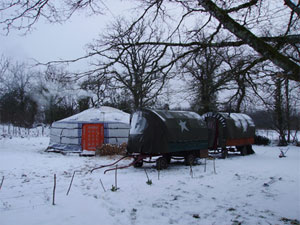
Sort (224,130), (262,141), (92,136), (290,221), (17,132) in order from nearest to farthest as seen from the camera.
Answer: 1. (290,221)
2. (224,130)
3. (92,136)
4. (262,141)
5. (17,132)

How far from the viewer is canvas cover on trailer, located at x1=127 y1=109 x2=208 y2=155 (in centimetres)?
1032

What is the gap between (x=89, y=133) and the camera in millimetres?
15984

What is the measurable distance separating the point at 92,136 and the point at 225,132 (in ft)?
26.0

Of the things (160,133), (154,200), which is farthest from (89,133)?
(154,200)

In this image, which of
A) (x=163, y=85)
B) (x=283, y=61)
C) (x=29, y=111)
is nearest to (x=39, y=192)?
(x=163, y=85)

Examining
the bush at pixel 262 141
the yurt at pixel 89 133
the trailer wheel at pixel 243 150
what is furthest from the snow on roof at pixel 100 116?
A: the bush at pixel 262 141

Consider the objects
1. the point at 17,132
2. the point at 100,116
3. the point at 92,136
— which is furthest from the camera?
the point at 17,132

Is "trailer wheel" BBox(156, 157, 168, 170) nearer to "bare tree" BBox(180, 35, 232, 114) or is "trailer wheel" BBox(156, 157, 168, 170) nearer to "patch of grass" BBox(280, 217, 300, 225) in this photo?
"bare tree" BBox(180, 35, 232, 114)

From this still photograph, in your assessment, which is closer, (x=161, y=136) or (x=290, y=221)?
(x=290, y=221)

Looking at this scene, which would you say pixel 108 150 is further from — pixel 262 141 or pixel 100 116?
pixel 262 141

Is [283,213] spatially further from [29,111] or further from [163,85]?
[29,111]

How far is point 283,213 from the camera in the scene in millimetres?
4867

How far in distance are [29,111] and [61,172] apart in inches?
1294

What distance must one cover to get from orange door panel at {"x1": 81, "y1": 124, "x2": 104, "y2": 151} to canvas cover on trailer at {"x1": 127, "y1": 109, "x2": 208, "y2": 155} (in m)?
5.31
